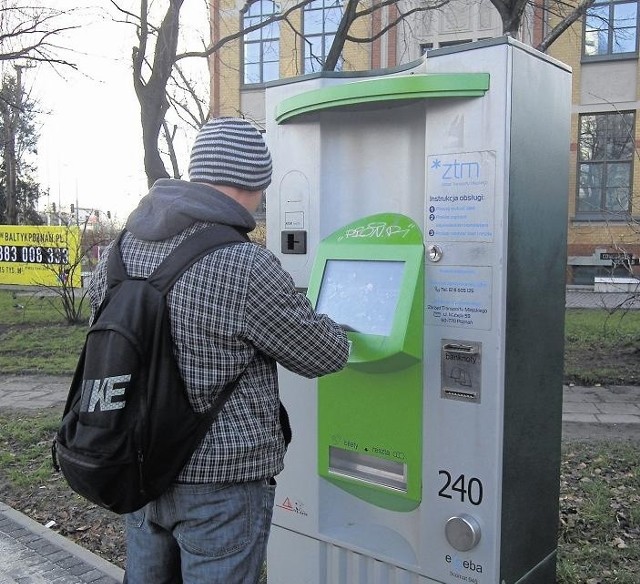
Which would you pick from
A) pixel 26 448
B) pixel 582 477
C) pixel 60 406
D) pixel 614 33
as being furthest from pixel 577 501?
pixel 614 33

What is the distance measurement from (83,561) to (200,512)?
210 cm

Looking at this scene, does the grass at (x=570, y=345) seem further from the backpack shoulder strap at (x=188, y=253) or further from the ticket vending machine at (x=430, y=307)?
the backpack shoulder strap at (x=188, y=253)

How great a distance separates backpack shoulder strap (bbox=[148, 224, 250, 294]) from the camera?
1703 mm

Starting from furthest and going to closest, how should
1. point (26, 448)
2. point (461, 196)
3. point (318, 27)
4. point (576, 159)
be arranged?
point (576, 159), point (318, 27), point (26, 448), point (461, 196)

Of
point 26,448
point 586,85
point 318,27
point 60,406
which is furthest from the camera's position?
point 586,85

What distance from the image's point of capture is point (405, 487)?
242cm

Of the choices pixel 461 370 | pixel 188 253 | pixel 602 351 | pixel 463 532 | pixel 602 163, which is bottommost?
pixel 602 351

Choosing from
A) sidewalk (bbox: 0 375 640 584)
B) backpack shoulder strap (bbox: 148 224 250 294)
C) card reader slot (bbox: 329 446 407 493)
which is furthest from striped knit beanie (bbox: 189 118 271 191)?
sidewalk (bbox: 0 375 640 584)

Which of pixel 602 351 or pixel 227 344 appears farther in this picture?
pixel 602 351

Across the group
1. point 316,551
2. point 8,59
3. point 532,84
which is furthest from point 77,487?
point 8,59

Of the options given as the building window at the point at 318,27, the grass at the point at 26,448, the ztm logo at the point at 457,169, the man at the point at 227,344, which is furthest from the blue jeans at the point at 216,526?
the building window at the point at 318,27

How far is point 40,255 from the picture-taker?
13609mm

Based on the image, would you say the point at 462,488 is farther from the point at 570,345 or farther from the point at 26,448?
the point at 570,345

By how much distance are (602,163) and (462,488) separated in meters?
18.7
